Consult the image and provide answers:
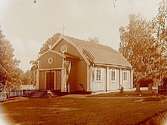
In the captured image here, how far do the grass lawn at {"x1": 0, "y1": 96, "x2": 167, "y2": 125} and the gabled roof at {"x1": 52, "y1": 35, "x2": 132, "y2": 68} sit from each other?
20cm

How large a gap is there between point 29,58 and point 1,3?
0.84 ft

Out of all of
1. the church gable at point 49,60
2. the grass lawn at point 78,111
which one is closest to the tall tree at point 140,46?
the grass lawn at point 78,111

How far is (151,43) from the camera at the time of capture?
1814 millimetres

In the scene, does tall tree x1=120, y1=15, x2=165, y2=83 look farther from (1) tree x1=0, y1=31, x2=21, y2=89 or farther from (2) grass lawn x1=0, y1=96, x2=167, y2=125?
(1) tree x1=0, y1=31, x2=21, y2=89

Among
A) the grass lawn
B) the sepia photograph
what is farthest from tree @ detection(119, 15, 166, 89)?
the grass lawn

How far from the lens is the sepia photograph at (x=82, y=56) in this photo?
1.59m

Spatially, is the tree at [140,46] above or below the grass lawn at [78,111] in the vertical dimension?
above

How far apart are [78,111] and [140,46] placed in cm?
44

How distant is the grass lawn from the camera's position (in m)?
1.56

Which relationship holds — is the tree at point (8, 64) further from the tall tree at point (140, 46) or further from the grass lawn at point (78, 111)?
the tall tree at point (140, 46)

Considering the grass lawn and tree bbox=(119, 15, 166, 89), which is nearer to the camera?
the grass lawn

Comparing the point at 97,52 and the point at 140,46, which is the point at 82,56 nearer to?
the point at 97,52

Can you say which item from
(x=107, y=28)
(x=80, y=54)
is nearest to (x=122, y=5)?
(x=107, y=28)

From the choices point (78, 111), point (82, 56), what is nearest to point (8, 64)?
point (78, 111)
